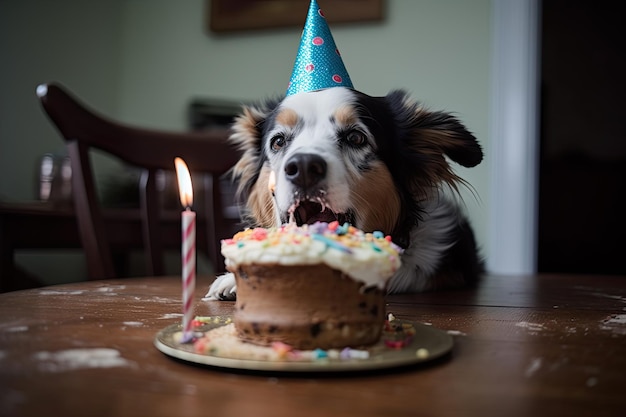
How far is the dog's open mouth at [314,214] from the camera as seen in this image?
1.13m

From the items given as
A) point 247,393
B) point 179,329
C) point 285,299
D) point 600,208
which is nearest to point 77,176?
point 179,329

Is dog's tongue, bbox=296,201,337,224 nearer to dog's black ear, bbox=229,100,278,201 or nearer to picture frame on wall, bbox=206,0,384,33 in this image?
dog's black ear, bbox=229,100,278,201

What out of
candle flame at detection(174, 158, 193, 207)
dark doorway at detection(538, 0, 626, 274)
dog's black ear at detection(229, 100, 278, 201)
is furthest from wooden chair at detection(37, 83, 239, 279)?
dark doorway at detection(538, 0, 626, 274)

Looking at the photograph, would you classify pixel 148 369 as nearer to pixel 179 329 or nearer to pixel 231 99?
pixel 179 329

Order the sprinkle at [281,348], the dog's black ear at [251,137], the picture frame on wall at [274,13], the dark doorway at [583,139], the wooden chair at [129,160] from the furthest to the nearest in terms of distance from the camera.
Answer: the dark doorway at [583,139], the picture frame on wall at [274,13], the wooden chair at [129,160], the dog's black ear at [251,137], the sprinkle at [281,348]

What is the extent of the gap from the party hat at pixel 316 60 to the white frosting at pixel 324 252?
2.32ft

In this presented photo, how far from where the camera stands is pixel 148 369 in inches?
21.2

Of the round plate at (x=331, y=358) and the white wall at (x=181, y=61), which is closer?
the round plate at (x=331, y=358)

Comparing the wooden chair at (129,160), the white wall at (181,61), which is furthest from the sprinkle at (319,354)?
the white wall at (181,61)

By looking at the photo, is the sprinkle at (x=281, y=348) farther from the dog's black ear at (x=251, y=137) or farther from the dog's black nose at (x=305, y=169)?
the dog's black ear at (x=251, y=137)

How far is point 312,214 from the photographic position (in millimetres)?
1166

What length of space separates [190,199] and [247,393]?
0.83ft

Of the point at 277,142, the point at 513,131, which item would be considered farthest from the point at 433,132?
the point at 513,131

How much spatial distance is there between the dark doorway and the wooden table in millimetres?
2644
